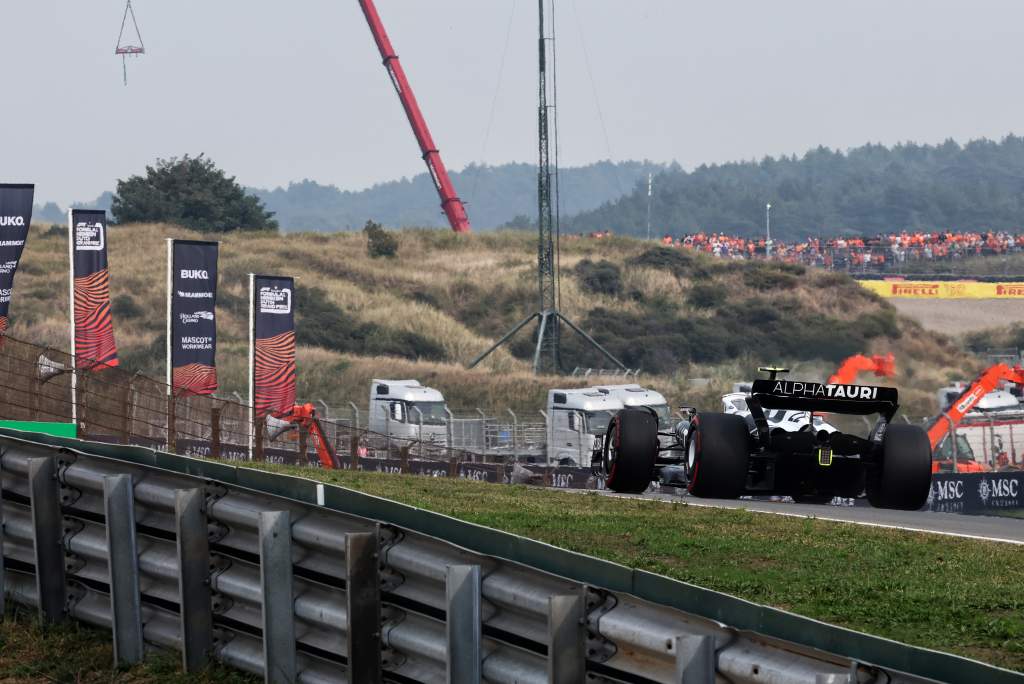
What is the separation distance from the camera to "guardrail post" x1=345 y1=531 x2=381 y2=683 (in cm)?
627

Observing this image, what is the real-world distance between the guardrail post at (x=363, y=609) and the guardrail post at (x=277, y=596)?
0.43 meters

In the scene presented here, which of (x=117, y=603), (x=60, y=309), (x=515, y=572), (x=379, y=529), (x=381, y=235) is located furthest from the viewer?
(x=381, y=235)

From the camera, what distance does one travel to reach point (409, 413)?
3831 centimetres

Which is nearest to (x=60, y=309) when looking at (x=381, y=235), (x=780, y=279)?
(x=381, y=235)

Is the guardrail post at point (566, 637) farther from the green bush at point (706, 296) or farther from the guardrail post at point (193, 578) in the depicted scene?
the green bush at point (706, 296)

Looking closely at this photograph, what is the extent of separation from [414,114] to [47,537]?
77.2m

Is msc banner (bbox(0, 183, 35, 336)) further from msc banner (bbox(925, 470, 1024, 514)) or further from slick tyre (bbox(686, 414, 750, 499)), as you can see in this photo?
msc banner (bbox(925, 470, 1024, 514))

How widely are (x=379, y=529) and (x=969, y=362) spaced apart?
61.8 m

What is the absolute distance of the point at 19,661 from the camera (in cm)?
758

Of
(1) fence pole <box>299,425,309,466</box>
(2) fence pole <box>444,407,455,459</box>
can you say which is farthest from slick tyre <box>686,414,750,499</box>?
(2) fence pole <box>444,407,455,459</box>

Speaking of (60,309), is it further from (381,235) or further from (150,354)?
(381,235)

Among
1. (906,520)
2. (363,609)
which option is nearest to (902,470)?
(906,520)

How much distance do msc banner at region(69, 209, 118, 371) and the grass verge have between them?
20.3 meters

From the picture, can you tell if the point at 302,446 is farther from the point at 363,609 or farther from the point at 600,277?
the point at 600,277
